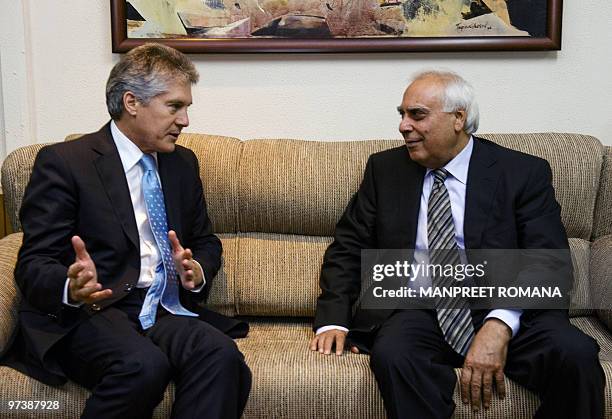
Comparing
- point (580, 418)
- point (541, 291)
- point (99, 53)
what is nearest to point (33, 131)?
point (99, 53)

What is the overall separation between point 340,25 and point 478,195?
0.93 m

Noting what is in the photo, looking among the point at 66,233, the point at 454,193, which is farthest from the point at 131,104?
the point at 454,193

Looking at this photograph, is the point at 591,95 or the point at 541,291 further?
the point at 591,95

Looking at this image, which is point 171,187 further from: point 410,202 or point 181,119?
point 410,202

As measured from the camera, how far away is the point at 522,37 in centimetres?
284

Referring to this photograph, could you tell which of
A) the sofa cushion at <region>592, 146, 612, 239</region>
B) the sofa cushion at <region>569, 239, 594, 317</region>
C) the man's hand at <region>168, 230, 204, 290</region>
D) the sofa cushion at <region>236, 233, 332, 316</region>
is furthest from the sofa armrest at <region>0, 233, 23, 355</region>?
the sofa cushion at <region>592, 146, 612, 239</region>

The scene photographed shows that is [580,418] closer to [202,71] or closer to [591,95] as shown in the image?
[591,95]

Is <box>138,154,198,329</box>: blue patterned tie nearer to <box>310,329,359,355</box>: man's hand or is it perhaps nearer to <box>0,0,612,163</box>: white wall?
<box>310,329,359,355</box>: man's hand

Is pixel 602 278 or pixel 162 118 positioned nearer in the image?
pixel 162 118

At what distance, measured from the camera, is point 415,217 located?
7.60 feet

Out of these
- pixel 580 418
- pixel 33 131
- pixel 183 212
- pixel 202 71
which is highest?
pixel 202 71

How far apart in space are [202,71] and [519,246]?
136 cm

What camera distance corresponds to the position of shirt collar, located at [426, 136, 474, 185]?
7.63 ft

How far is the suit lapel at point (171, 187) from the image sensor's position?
2.26 metres
